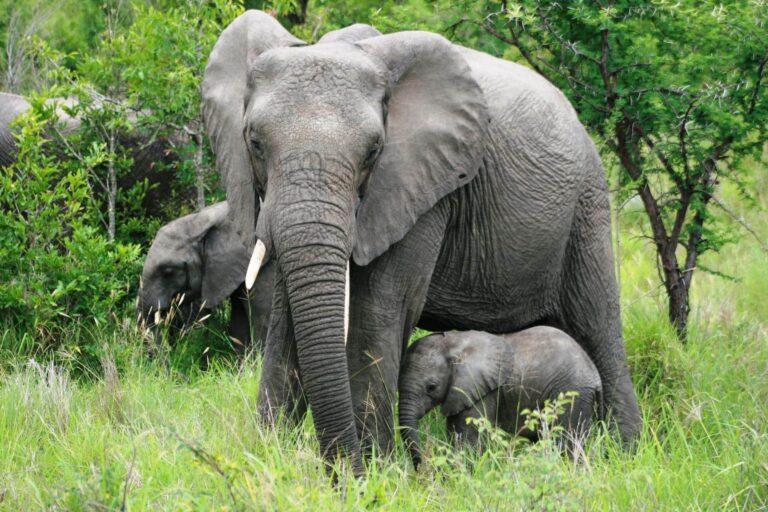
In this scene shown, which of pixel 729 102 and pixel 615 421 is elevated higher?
pixel 729 102

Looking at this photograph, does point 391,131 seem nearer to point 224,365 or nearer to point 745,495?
point 745,495

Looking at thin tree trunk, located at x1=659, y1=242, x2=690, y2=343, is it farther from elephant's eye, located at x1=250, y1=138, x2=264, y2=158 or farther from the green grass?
elephant's eye, located at x1=250, y1=138, x2=264, y2=158

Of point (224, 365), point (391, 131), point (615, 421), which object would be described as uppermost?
point (391, 131)

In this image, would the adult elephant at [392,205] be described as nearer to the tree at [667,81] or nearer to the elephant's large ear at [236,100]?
the elephant's large ear at [236,100]

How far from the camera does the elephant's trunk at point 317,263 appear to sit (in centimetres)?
441

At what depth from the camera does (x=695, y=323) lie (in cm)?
791

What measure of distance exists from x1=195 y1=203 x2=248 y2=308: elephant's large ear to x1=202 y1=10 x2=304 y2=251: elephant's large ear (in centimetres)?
273

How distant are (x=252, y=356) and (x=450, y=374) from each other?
7.32 feet

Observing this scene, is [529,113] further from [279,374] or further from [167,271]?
[167,271]

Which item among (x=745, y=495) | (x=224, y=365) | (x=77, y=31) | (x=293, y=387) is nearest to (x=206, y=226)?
(x=224, y=365)

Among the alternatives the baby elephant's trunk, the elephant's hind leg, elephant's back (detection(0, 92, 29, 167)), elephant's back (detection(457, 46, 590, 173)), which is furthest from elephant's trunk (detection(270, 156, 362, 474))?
elephant's back (detection(0, 92, 29, 167))

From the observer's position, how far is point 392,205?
488 cm

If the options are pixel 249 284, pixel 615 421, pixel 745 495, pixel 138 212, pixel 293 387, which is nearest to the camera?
pixel 249 284

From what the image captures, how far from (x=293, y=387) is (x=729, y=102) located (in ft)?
11.9
